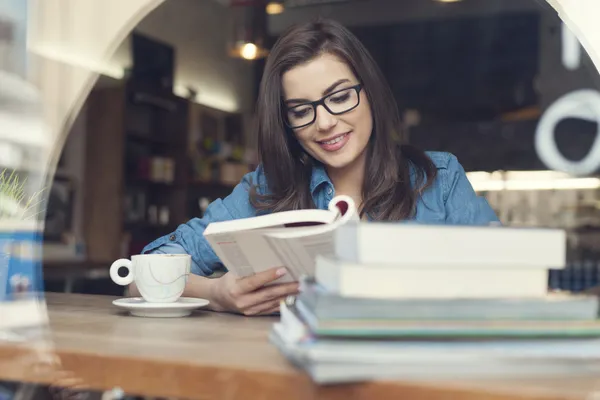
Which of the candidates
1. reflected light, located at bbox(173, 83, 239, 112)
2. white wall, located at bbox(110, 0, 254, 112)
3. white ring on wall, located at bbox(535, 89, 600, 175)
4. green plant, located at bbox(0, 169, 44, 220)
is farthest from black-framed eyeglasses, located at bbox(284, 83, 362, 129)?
reflected light, located at bbox(173, 83, 239, 112)

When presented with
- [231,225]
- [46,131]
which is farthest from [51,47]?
[231,225]

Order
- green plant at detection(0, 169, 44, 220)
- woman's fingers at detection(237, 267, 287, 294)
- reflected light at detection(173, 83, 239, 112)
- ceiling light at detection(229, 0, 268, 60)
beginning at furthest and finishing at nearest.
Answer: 1. reflected light at detection(173, 83, 239, 112)
2. ceiling light at detection(229, 0, 268, 60)
3. green plant at detection(0, 169, 44, 220)
4. woman's fingers at detection(237, 267, 287, 294)

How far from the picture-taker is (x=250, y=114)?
757 centimetres

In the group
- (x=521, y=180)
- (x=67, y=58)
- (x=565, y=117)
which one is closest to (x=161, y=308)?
(x=67, y=58)

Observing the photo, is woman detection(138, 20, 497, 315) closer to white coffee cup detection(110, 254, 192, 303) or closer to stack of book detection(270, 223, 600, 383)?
white coffee cup detection(110, 254, 192, 303)

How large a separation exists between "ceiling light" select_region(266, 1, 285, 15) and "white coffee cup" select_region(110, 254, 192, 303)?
17.6ft

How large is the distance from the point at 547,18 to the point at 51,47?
201 inches

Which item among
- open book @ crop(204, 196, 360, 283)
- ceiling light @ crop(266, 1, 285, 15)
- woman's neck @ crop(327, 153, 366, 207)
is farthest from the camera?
ceiling light @ crop(266, 1, 285, 15)

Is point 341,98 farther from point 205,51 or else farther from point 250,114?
point 250,114

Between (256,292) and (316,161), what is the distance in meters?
0.74

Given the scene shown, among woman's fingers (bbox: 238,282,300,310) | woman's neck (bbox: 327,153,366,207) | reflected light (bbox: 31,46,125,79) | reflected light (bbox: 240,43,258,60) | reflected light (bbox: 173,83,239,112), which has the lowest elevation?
woman's fingers (bbox: 238,282,300,310)

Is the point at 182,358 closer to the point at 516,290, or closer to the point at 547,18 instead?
the point at 516,290

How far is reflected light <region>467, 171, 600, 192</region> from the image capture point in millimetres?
5633

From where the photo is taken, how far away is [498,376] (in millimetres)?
640
